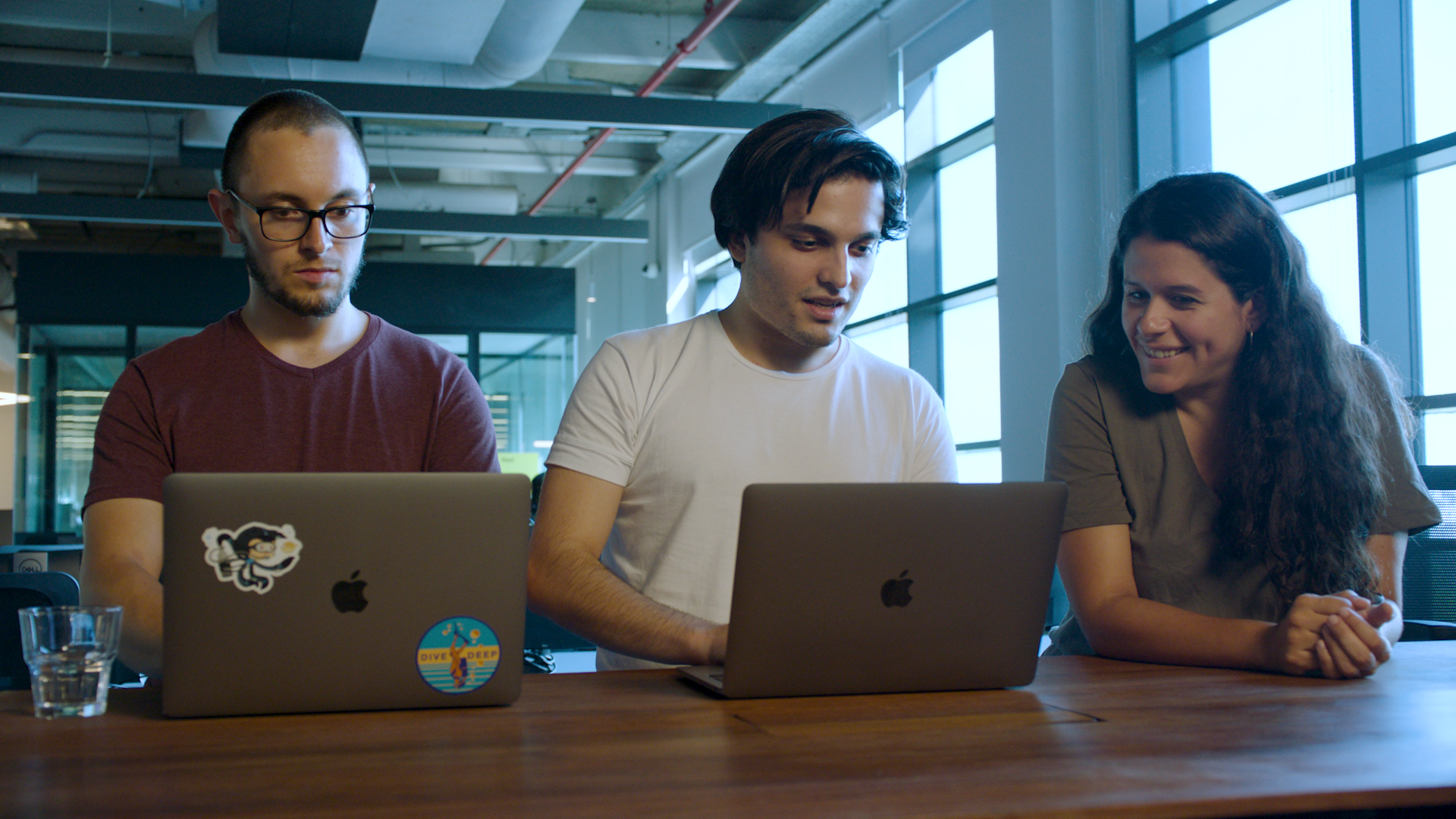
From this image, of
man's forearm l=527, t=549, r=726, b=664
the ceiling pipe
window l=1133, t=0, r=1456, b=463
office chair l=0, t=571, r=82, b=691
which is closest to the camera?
man's forearm l=527, t=549, r=726, b=664

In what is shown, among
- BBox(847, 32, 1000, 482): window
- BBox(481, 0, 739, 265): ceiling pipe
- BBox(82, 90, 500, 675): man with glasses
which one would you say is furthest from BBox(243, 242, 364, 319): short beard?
BBox(847, 32, 1000, 482): window

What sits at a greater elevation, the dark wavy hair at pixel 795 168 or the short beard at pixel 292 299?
the dark wavy hair at pixel 795 168

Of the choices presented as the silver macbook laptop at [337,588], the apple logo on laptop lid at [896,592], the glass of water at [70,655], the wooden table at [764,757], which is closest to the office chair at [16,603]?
the wooden table at [764,757]

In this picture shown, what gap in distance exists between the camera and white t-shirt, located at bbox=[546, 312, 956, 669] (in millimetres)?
1729

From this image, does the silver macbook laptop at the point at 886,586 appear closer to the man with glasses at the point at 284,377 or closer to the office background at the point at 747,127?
the man with glasses at the point at 284,377

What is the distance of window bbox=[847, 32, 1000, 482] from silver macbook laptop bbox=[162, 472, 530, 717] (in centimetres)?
509

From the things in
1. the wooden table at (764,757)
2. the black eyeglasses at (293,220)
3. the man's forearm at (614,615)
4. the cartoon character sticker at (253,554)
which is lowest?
the wooden table at (764,757)

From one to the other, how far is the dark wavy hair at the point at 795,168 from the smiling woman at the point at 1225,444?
16.1 inches

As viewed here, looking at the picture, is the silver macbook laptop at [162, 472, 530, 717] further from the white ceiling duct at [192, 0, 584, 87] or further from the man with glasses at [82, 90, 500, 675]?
the white ceiling duct at [192, 0, 584, 87]

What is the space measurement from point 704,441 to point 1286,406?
34.4 inches

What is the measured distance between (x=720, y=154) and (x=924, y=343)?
2.82 metres

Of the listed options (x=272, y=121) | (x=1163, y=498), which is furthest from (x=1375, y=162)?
(x=272, y=121)

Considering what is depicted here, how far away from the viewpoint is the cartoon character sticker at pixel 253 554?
1.02m

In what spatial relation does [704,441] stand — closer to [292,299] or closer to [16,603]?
[292,299]
